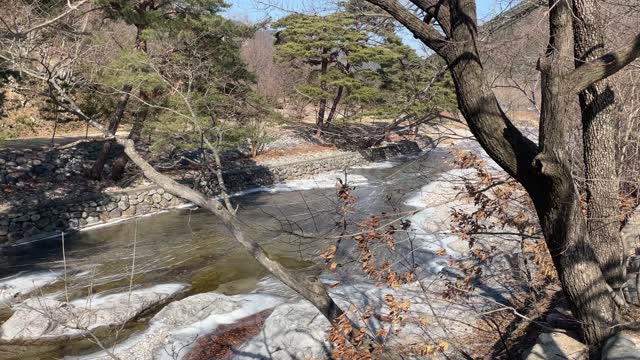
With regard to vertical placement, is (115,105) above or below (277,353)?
above

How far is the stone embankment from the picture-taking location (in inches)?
410

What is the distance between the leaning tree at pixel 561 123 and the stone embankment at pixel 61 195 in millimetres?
7399

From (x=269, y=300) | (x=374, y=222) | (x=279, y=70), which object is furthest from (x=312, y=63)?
(x=374, y=222)

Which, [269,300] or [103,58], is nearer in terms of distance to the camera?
[269,300]

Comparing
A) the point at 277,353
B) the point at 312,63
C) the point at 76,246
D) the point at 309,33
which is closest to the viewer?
the point at 277,353

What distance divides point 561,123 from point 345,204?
1.56 metres

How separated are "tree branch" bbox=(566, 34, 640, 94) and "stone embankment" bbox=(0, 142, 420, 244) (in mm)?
8272

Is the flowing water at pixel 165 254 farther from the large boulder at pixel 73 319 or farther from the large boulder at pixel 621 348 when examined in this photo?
the large boulder at pixel 621 348

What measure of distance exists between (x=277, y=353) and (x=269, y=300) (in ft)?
6.14

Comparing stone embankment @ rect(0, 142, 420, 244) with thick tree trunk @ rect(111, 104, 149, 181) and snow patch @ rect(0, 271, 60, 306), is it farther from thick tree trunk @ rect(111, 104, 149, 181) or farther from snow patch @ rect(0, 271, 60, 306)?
snow patch @ rect(0, 271, 60, 306)

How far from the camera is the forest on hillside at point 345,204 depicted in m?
2.69

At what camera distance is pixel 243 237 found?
109 inches

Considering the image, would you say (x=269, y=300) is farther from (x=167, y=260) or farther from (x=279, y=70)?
(x=279, y=70)

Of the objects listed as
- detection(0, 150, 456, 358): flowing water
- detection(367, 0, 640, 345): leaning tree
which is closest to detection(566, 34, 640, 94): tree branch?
detection(367, 0, 640, 345): leaning tree
